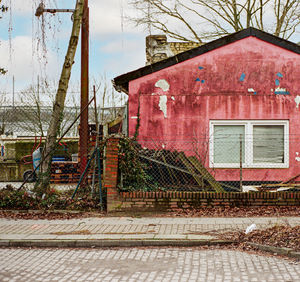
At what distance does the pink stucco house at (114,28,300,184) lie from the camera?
503 inches

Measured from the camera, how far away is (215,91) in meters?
13.0

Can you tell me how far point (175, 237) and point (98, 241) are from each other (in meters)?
1.33

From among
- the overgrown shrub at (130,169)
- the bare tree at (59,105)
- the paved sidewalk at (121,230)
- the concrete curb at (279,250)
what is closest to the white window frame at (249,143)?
the overgrown shrub at (130,169)

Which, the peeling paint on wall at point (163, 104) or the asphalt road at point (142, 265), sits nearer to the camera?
the asphalt road at point (142, 265)

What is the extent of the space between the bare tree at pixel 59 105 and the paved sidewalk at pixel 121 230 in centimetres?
179

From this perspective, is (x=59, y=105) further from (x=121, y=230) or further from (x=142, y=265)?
(x=142, y=265)

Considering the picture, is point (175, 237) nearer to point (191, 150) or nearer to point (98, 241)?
point (98, 241)

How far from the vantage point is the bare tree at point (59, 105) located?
11531mm

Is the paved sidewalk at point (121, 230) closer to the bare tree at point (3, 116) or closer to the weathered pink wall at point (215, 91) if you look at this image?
the weathered pink wall at point (215, 91)

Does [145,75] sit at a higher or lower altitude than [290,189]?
higher

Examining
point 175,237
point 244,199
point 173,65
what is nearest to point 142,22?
point 173,65

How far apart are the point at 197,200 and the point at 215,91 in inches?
147

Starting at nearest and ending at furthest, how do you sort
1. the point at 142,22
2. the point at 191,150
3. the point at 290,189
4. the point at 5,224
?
the point at 5,224 < the point at 290,189 < the point at 191,150 < the point at 142,22

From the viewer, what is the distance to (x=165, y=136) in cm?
1292
